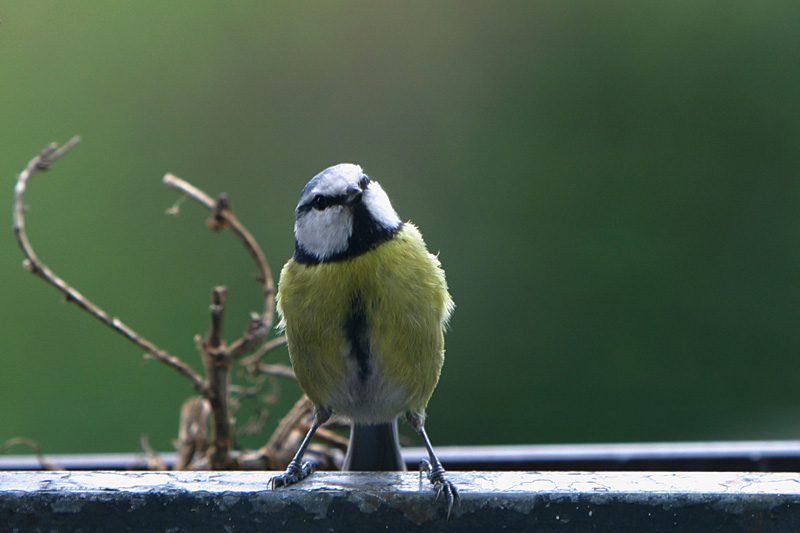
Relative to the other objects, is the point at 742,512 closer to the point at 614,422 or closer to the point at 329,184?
the point at 329,184

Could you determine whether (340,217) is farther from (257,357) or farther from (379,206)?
(257,357)

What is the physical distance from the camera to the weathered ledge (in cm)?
77

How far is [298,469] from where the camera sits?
0.97 meters

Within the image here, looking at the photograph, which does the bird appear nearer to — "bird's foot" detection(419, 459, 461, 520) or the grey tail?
the grey tail

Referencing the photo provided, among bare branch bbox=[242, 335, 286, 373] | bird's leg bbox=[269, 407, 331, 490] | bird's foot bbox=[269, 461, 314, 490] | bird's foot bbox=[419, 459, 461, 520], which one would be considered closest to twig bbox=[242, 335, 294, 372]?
bare branch bbox=[242, 335, 286, 373]

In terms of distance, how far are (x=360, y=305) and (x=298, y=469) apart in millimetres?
196

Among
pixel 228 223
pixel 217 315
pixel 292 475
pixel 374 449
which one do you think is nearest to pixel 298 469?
pixel 292 475

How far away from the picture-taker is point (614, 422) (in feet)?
12.7

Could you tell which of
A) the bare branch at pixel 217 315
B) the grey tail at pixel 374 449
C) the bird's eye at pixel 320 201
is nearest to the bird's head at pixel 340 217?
the bird's eye at pixel 320 201

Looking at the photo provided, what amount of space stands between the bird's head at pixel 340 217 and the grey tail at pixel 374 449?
9.3 inches

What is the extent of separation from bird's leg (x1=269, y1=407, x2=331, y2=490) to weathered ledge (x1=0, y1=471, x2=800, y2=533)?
25 mm

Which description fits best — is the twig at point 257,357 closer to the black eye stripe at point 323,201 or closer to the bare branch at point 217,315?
the bare branch at point 217,315

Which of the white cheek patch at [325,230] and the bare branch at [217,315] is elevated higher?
the white cheek patch at [325,230]

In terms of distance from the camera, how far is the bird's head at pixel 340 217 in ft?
3.34
